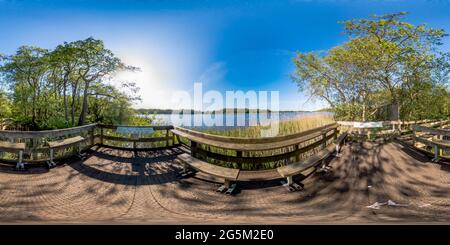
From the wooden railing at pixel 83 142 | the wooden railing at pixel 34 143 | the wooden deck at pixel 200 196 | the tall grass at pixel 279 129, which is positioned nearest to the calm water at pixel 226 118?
the tall grass at pixel 279 129

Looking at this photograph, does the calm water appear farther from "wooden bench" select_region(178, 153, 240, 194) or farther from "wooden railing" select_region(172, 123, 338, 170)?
"wooden bench" select_region(178, 153, 240, 194)

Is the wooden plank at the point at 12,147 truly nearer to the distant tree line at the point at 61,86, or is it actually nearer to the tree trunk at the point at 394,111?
the distant tree line at the point at 61,86

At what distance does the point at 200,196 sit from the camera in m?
2.04

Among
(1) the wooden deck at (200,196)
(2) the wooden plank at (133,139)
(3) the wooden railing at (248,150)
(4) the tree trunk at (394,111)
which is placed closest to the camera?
(1) the wooden deck at (200,196)

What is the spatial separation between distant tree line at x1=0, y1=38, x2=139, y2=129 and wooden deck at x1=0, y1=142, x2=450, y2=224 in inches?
192

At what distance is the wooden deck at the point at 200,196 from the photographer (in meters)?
1.62

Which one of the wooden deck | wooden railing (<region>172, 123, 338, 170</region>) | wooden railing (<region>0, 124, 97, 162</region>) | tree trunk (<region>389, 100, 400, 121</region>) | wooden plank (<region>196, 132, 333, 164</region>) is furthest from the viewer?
tree trunk (<region>389, 100, 400, 121</region>)

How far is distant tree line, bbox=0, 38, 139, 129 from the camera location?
19.9 ft

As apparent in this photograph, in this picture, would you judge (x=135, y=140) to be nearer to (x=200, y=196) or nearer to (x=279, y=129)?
Result: (x=200, y=196)

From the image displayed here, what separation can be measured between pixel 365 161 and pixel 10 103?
35.7 ft

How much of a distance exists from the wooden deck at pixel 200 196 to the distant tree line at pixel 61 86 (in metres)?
4.89

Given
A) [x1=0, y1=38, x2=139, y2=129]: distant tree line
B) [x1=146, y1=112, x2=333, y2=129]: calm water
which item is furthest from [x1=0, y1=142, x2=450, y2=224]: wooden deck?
[x1=0, y1=38, x2=139, y2=129]: distant tree line
